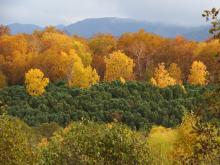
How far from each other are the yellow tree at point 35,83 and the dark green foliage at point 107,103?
130 centimetres

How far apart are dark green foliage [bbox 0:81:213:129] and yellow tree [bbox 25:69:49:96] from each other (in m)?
1.30

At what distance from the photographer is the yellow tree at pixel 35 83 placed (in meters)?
96.7

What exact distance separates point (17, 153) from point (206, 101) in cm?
2036

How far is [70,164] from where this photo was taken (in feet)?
85.8

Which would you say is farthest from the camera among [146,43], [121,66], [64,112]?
[146,43]

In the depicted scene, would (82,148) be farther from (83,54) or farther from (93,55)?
(93,55)

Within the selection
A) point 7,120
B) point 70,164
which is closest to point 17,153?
point 7,120

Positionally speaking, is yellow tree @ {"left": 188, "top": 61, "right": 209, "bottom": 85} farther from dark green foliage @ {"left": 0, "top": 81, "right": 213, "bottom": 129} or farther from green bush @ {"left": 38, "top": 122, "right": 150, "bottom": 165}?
green bush @ {"left": 38, "top": 122, "right": 150, "bottom": 165}

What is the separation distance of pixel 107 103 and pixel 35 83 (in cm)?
1605

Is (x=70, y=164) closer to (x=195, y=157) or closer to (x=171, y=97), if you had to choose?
(x=195, y=157)

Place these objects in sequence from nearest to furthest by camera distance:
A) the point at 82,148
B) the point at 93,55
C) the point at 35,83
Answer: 1. the point at 82,148
2. the point at 35,83
3. the point at 93,55

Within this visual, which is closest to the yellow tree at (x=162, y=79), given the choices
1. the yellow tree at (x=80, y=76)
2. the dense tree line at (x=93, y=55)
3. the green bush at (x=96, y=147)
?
the dense tree line at (x=93, y=55)

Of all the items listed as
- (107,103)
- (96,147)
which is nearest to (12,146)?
(96,147)

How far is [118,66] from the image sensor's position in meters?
108
